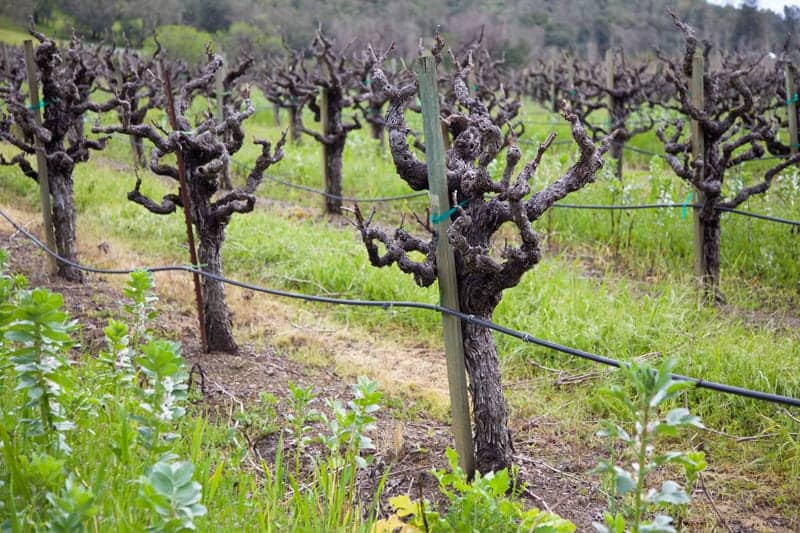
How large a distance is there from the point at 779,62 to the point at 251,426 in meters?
7.95

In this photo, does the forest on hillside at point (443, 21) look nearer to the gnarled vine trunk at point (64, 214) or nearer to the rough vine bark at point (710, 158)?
the gnarled vine trunk at point (64, 214)

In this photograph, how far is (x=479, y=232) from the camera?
127 inches

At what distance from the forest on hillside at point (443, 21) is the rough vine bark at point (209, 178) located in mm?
5059

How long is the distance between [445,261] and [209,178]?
79.8 inches

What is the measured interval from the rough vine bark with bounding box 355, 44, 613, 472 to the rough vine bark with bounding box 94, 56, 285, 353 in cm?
145

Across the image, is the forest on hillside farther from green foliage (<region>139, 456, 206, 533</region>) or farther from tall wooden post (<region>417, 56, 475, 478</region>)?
green foliage (<region>139, 456, 206, 533</region>)

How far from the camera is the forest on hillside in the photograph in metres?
14.4

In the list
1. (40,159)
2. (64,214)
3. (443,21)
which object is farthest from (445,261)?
(443,21)

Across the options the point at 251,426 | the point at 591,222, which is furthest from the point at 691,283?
the point at 251,426

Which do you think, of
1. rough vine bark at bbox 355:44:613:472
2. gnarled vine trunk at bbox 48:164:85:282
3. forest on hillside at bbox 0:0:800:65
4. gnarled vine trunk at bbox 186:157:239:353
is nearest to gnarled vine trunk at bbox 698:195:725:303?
rough vine bark at bbox 355:44:613:472

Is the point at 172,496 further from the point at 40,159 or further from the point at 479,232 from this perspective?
the point at 40,159

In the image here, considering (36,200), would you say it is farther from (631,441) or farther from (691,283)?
(631,441)

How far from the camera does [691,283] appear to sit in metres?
6.11

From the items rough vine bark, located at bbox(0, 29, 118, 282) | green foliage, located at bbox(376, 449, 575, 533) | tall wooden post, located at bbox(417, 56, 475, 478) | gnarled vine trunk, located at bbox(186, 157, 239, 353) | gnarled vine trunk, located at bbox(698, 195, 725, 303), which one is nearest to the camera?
green foliage, located at bbox(376, 449, 575, 533)
